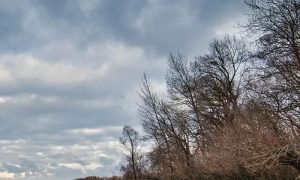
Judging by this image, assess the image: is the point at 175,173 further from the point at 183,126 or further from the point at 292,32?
the point at 292,32

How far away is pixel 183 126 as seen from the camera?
41500 mm

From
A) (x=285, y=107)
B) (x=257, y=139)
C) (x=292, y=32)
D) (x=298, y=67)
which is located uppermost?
(x=292, y=32)

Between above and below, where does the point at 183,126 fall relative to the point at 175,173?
above

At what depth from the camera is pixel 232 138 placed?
81.3 feet

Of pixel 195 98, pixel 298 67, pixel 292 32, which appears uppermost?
pixel 195 98

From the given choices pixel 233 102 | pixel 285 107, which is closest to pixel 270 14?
pixel 285 107

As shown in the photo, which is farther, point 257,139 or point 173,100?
point 173,100

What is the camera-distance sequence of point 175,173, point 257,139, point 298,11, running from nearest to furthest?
point 257,139, point 298,11, point 175,173

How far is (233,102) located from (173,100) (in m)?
6.17

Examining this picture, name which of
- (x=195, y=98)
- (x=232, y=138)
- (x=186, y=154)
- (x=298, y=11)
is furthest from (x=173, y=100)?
(x=298, y=11)

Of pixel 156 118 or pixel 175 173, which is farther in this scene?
pixel 156 118

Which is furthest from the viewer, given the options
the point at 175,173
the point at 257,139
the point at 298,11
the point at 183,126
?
the point at 183,126

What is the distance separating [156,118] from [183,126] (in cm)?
361

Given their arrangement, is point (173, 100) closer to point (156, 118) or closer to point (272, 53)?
point (156, 118)
